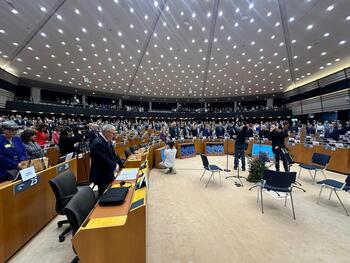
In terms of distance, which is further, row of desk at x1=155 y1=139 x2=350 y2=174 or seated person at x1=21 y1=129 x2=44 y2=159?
row of desk at x1=155 y1=139 x2=350 y2=174

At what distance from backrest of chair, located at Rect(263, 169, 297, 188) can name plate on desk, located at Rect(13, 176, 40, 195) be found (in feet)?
12.5

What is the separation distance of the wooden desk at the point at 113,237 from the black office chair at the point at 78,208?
0.43ft

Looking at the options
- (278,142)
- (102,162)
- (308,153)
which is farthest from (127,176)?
(308,153)

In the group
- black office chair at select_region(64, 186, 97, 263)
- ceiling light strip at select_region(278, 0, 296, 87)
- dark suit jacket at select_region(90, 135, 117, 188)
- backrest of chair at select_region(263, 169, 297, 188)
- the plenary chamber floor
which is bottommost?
the plenary chamber floor

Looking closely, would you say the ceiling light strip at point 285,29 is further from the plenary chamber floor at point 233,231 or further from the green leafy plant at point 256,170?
the plenary chamber floor at point 233,231

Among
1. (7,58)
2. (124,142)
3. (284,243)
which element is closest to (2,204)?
(284,243)

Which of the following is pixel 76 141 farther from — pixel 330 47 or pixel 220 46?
pixel 330 47

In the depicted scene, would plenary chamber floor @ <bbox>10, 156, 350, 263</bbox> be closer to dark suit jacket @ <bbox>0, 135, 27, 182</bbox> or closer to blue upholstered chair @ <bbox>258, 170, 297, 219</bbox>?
blue upholstered chair @ <bbox>258, 170, 297, 219</bbox>


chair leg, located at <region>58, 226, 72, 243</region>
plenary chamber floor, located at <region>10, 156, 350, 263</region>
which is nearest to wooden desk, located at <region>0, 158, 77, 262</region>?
plenary chamber floor, located at <region>10, 156, 350, 263</region>

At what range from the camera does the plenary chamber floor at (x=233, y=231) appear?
231 centimetres

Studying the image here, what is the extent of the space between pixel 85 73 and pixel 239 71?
14621mm

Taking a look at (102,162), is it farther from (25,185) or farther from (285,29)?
(285,29)

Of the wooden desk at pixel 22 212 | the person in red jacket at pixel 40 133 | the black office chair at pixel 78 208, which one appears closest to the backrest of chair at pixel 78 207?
the black office chair at pixel 78 208

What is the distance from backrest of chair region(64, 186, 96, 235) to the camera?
1594mm
